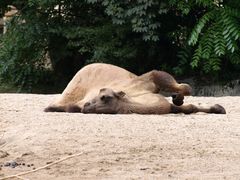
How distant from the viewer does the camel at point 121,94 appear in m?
5.44

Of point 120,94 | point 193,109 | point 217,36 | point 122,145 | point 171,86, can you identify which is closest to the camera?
point 122,145

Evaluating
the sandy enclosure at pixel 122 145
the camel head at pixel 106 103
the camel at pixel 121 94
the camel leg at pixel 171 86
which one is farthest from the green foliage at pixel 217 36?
the camel head at pixel 106 103

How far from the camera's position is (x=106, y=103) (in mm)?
5449

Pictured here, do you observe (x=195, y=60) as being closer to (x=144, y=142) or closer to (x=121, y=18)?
(x=121, y=18)

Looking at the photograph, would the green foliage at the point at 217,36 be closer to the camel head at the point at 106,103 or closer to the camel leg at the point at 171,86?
the camel leg at the point at 171,86

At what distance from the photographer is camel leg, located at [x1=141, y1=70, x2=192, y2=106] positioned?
5586 millimetres

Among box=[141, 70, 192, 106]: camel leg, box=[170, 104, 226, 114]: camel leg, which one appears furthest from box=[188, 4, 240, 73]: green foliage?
box=[141, 70, 192, 106]: camel leg

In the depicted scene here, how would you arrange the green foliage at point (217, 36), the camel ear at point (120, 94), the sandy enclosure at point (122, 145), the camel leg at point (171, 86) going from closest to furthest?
the sandy enclosure at point (122, 145) → the camel ear at point (120, 94) → the camel leg at point (171, 86) → the green foliage at point (217, 36)

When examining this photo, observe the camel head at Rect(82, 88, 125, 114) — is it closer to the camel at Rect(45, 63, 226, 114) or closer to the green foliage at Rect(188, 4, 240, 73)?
the camel at Rect(45, 63, 226, 114)

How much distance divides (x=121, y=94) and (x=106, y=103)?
5.9 inches

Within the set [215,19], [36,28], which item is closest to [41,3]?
[36,28]

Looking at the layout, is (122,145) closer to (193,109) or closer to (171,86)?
(171,86)

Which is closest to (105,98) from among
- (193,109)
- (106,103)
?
(106,103)

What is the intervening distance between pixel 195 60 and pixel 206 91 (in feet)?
3.13
